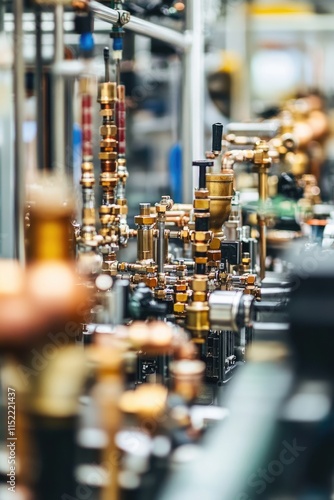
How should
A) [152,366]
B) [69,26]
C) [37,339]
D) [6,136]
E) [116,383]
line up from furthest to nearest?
1. [6,136]
2. [69,26]
3. [152,366]
4. [116,383]
5. [37,339]

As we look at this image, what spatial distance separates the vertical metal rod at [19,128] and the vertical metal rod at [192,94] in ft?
4.43

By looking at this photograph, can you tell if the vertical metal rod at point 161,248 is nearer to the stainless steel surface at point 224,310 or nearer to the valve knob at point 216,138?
the valve knob at point 216,138

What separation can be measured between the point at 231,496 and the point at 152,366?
0.26 metres

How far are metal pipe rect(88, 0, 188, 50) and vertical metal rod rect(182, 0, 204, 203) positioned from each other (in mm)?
46

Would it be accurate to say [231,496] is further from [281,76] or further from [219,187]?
[281,76]

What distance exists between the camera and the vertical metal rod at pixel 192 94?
2707 mm

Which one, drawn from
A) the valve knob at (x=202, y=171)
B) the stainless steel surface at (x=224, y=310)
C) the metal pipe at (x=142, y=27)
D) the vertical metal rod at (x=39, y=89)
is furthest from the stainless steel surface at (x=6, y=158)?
the stainless steel surface at (x=224, y=310)

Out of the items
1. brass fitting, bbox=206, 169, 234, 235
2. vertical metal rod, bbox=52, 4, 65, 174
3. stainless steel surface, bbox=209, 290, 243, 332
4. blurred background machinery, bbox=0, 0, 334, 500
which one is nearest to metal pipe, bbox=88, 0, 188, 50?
blurred background machinery, bbox=0, 0, 334, 500

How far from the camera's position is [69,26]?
229 cm

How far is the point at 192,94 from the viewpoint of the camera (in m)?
2.77

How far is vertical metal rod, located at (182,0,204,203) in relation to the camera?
107 inches

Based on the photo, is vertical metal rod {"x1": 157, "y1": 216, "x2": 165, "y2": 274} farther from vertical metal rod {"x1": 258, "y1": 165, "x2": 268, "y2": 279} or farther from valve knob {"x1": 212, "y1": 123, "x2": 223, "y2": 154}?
vertical metal rod {"x1": 258, "y1": 165, "x2": 268, "y2": 279}

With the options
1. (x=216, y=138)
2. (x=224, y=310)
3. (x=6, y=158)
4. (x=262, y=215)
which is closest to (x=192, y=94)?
(x=6, y=158)

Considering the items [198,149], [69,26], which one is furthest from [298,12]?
[69,26]
